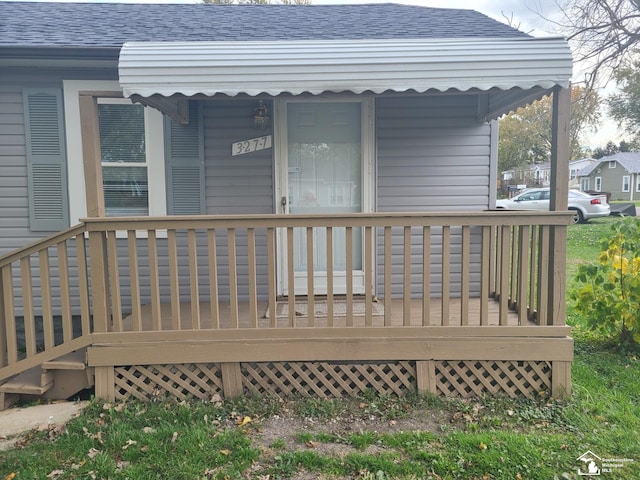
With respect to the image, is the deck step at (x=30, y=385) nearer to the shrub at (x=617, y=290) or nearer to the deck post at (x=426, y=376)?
the deck post at (x=426, y=376)

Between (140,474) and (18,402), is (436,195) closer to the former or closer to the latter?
(140,474)

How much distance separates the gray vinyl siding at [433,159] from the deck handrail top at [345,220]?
1.42 metres

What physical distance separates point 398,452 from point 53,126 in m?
4.23

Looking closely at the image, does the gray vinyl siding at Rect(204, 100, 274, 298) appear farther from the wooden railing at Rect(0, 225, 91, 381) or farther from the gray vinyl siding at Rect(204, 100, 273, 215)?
the wooden railing at Rect(0, 225, 91, 381)

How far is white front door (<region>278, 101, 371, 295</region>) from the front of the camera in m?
4.52

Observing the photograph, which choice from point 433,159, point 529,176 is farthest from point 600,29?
point 529,176

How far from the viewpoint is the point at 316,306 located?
4246 millimetres

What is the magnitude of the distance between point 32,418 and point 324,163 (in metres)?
3.16

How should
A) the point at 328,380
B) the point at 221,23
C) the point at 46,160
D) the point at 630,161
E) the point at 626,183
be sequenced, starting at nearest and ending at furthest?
the point at 328,380 → the point at 46,160 → the point at 221,23 → the point at 630,161 → the point at 626,183

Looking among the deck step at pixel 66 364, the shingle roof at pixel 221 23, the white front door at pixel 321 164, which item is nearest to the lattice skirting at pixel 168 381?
the deck step at pixel 66 364

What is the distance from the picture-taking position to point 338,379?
3.27 meters

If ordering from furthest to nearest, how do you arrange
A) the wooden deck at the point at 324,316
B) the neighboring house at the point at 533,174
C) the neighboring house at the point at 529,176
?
the neighboring house at the point at 533,174
the neighboring house at the point at 529,176
the wooden deck at the point at 324,316

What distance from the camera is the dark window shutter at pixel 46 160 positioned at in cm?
441

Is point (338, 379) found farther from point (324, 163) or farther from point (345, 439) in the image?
point (324, 163)
